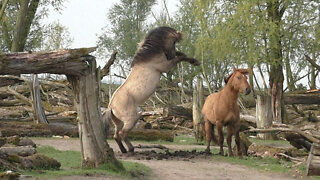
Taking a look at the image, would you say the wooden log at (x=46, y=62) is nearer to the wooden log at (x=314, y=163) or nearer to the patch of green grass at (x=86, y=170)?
the patch of green grass at (x=86, y=170)

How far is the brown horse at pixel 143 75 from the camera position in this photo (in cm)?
1267

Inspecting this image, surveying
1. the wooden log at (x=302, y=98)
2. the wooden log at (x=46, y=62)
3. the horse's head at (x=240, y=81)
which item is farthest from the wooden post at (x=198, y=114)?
the wooden log at (x=46, y=62)

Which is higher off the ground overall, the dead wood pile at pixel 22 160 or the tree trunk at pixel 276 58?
the tree trunk at pixel 276 58

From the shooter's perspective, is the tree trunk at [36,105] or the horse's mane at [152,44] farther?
the tree trunk at [36,105]

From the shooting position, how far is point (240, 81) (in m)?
13.1

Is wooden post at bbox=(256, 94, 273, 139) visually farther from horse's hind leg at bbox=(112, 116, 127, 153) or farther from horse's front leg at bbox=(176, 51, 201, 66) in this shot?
horse's hind leg at bbox=(112, 116, 127, 153)

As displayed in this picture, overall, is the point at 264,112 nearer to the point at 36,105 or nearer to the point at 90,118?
the point at 36,105

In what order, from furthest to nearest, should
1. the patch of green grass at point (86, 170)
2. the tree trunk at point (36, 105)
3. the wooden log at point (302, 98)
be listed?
1. the wooden log at point (302, 98)
2. the tree trunk at point (36, 105)
3. the patch of green grass at point (86, 170)

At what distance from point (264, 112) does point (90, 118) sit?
1219 cm

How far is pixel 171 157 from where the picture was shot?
1282cm

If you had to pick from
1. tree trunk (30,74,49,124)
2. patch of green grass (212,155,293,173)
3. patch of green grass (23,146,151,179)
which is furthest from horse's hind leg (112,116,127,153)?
tree trunk (30,74,49,124)

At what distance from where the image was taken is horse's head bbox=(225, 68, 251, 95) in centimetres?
1294

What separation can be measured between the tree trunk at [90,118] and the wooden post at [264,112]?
1181 cm

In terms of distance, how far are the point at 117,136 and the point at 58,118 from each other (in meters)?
7.87
